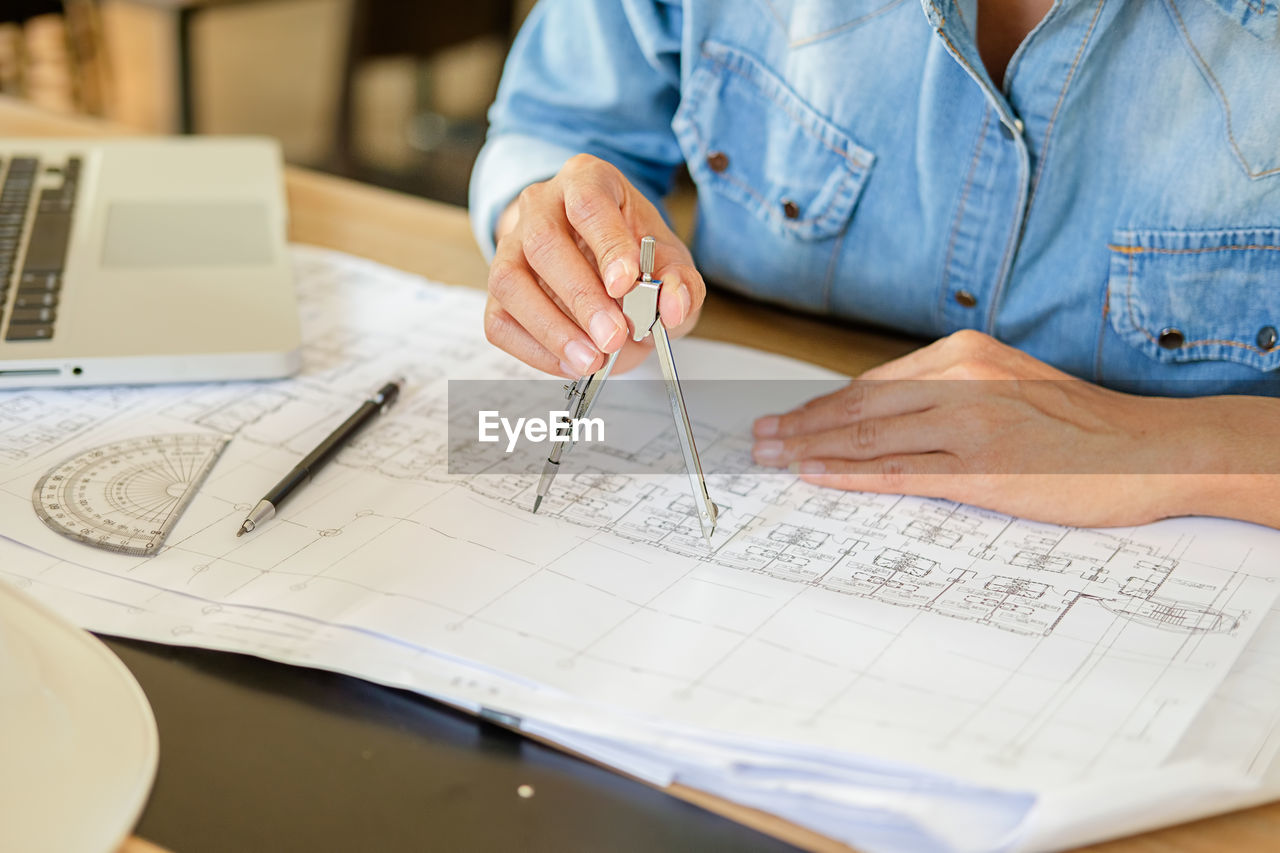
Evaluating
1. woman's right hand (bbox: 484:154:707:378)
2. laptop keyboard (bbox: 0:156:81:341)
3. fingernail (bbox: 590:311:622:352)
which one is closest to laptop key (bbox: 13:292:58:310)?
laptop keyboard (bbox: 0:156:81:341)

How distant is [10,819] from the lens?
460 millimetres

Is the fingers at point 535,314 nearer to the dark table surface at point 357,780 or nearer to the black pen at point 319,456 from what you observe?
the black pen at point 319,456

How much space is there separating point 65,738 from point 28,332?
1.49ft

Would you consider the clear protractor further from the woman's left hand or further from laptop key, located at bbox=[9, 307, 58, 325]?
the woman's left hand

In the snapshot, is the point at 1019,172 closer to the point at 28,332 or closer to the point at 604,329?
the point at 604,329

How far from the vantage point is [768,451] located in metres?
0.81

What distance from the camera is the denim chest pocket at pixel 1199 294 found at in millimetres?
852

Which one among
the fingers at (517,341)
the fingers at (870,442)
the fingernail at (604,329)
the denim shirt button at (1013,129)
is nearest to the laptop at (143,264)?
the fingers at (517,341)

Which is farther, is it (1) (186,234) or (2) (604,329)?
(1) (186,234)

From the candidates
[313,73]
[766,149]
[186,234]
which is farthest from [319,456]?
[313,73]

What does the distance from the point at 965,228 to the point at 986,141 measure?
74 millimetres

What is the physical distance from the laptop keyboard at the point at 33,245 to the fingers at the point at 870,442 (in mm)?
553

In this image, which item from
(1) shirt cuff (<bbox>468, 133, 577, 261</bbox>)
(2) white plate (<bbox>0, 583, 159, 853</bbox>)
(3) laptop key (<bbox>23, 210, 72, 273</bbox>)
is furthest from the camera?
(1) shirt cuff (<bbox>468, 133, 577, 261</bbox>)

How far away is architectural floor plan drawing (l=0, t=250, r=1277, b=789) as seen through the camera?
1.81 ft
